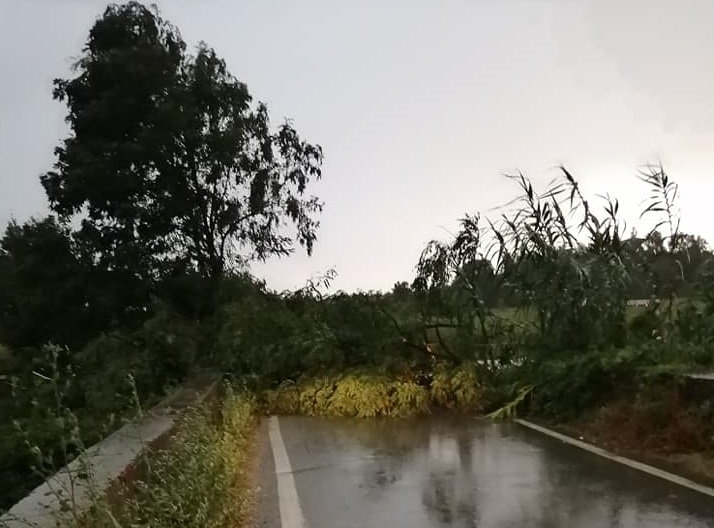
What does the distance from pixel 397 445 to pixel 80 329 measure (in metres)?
15.4

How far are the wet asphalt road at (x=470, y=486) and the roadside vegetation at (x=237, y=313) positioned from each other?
0.79 m

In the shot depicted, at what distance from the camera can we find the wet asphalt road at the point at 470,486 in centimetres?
639

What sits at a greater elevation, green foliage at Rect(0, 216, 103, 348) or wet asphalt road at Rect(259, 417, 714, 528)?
green foliage at Rect(0, 216, 103, 348)

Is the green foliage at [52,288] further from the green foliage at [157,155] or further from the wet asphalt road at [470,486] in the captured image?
the wet asphalt road at [470,486]

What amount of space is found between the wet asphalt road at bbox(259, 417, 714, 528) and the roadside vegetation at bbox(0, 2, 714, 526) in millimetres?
792

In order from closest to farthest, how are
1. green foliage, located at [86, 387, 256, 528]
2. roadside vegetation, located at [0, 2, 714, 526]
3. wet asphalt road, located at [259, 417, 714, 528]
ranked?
green foliage, located at [86, 387, 256, 528], wet asphalt road, located at [259, 417, 714, 528], roadside vegetation, located at [0, 2, 714, 526]

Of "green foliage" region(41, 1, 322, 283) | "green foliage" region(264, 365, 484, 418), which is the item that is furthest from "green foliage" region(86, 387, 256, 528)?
"green foliage" region(41, 1, 322, 283)

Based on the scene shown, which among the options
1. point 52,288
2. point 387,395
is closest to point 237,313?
point 387,395

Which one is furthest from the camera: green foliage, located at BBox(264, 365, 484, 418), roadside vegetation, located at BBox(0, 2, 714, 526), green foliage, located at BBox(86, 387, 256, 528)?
green foliage, located at BBox(264, 365, 484, 418)

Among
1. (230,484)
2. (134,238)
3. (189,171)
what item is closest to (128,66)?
(189,171)

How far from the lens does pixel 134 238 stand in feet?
75.6

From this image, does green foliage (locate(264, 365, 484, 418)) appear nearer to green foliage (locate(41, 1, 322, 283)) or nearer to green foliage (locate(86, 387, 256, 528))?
green foliage (locate(86, 387, 256, 528))

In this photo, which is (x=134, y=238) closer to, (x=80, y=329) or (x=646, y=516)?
(x=80, y=329)

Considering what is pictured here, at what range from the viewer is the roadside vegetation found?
917cm
